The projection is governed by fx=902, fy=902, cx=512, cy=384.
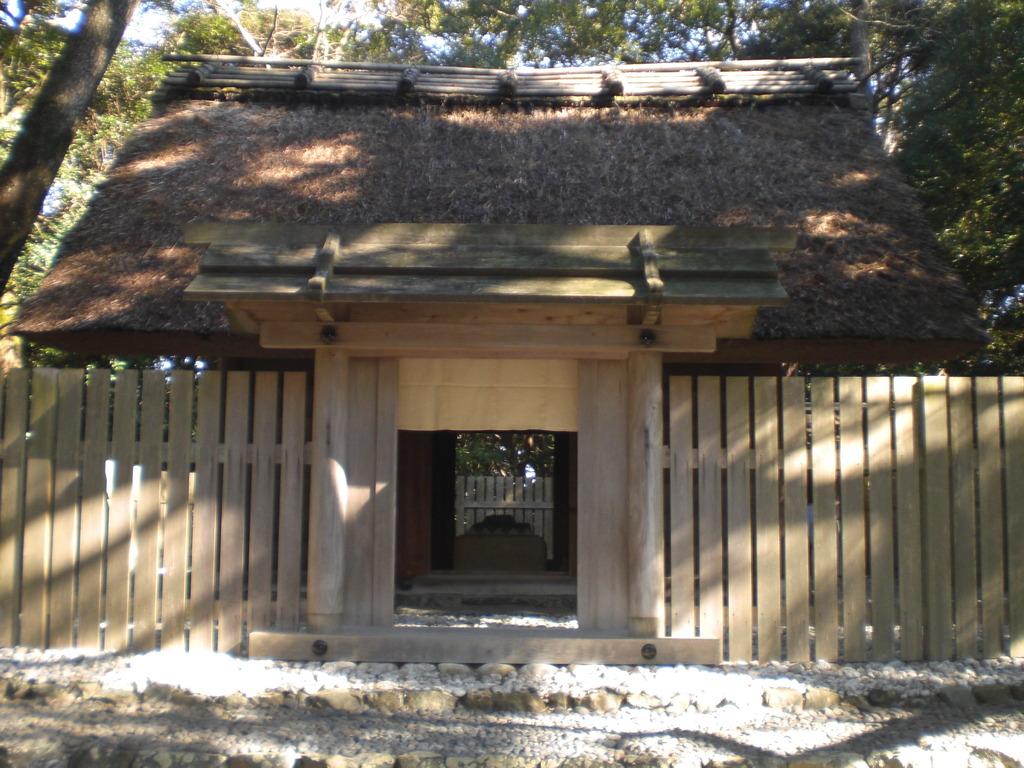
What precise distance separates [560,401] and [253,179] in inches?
156

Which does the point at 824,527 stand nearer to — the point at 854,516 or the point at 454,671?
the point at 854,516

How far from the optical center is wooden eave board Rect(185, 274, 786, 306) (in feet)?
15.6

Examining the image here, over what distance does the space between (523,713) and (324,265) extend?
257 centimetres

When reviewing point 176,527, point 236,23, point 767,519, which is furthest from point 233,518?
point 236,23

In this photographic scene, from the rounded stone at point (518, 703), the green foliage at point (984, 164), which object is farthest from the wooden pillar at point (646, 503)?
the green foliage at point (984, 164)

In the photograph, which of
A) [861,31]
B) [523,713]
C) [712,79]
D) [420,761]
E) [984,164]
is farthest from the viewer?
[861,31]

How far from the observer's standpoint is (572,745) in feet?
13.5

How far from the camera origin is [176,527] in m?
5.45

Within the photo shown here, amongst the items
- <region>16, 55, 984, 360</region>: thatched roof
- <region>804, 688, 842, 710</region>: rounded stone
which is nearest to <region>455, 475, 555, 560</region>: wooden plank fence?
<region>16, 55, 984, 360</region>: thatched roof

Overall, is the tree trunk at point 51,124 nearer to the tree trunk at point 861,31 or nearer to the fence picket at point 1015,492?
the fence picket at point 1015,492

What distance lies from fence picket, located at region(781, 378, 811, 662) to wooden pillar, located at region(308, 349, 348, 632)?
2656 millimetres

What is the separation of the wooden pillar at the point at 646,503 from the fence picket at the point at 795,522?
75cm

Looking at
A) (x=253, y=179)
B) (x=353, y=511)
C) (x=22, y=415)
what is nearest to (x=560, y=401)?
(x=353, y=511)

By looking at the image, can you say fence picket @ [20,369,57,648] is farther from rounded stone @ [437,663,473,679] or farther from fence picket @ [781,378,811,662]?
fence picket @ [781,378,811,662]
